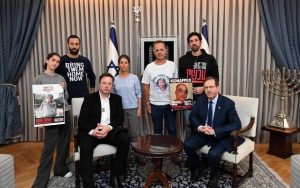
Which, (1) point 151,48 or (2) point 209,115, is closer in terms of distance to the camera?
(2) point 209,115

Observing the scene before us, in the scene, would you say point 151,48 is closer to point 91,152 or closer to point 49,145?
point 91,152

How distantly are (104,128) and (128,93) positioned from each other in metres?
0.63

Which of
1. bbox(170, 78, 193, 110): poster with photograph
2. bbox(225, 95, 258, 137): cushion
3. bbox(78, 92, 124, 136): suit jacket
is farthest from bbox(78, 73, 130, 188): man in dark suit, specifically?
bbox(225, 95, 258, 137): cushion

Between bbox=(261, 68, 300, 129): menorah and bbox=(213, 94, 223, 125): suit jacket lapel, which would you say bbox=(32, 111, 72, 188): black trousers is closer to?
bbox=(213, 94, 223, 125): suit jacket lapel

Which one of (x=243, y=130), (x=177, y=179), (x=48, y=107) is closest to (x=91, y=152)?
(x=48, y=107)

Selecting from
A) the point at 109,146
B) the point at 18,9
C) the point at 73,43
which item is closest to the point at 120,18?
the point at 73,43

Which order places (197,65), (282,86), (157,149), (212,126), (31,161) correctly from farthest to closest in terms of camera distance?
(282,86)
(31,161)
(197,65)
(212,126)
(157,149)

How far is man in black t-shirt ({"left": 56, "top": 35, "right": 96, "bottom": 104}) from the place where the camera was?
3.44 metres

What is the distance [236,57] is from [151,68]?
1571 millimetres

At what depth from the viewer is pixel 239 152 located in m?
2.91

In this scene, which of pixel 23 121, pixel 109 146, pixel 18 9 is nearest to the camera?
pixel 109 146

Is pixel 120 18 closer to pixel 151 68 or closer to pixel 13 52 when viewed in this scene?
pixel 151 68

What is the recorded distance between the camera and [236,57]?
4379mm

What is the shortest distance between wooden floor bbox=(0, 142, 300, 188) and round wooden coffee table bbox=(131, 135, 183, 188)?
1.35m
